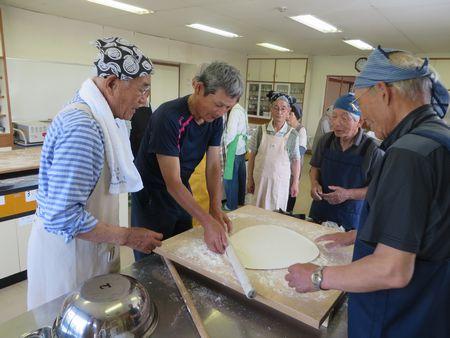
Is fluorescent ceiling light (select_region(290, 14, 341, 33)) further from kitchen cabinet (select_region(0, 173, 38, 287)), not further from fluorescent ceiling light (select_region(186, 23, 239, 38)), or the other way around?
kitchen cabinet (select_region(0, 173, 38, 287))

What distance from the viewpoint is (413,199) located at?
0.63m

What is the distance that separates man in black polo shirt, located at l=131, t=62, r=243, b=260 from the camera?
1.22 metres

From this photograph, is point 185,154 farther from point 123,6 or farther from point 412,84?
point 123,6

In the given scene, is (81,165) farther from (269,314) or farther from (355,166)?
(355,166)

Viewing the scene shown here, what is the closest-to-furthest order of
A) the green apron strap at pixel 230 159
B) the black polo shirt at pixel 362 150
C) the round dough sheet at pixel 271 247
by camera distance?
the round dough sheet at pixel 271 247 < the black polo shirt at pixel 362 150 < the green apron strap at pixel 230 159

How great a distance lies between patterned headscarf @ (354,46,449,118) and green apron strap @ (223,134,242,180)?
2774mm

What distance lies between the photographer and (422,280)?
0.70 meters

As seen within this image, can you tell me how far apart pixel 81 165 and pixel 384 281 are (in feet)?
2.46

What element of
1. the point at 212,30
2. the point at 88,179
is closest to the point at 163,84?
the point at 212,30

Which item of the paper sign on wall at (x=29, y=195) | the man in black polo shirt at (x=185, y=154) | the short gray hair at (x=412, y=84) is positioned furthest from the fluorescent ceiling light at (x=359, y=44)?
the short gray hair at (x=412, y=84)

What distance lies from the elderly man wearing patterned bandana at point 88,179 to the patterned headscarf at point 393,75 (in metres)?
0.61

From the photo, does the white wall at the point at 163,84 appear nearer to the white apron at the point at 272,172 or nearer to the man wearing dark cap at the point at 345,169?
the white apron at the point at 272,172

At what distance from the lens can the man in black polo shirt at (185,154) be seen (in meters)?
1.22

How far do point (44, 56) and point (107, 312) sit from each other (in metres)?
4.17
